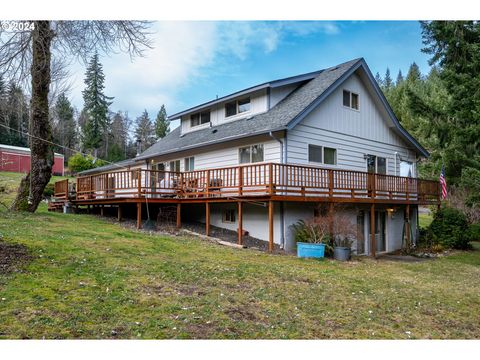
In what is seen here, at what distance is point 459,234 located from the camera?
1544cm

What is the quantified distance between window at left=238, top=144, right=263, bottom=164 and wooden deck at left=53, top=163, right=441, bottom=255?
22.2 inches

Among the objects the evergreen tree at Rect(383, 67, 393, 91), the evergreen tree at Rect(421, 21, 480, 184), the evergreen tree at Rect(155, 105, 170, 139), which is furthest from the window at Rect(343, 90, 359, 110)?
the evergreen tree at Rect(155, 105, 170, 139)

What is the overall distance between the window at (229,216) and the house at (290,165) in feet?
0.12

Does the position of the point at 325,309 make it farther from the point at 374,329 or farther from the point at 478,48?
the point at 478,48

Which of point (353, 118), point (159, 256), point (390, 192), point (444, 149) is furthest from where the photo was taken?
point (444, 149)

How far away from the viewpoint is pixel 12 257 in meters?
6.18

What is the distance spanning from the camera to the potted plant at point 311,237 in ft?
34.4

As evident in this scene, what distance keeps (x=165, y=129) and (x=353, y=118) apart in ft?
137

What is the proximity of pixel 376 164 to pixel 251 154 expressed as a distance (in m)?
6.17

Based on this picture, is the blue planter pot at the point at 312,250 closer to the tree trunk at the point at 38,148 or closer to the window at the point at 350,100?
the window at the point at 350,100

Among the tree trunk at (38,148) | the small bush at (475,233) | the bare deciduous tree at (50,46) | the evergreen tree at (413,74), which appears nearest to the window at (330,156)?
the bare deciduous tree at (50,46)

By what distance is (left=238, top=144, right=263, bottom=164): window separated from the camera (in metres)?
13.3

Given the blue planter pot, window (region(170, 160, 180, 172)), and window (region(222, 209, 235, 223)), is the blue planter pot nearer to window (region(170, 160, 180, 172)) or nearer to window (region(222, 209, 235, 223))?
window (region(222, 209, 235, 223))
